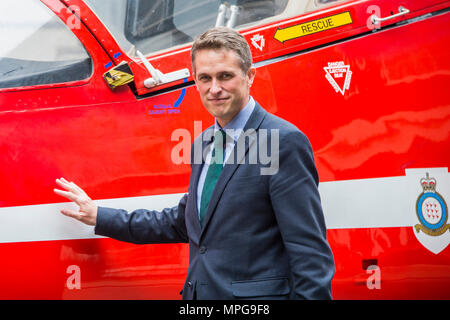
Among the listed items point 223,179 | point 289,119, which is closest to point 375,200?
point 289,119

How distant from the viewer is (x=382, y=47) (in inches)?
80.9

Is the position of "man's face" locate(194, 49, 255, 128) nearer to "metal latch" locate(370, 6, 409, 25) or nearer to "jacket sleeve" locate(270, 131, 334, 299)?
"jacket sleeve" locate(270, 131, 334, 299)

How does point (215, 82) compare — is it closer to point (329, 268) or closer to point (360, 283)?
point (329, 268)

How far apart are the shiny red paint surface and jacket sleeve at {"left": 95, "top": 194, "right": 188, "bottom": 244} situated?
18 cm

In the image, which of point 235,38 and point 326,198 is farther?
point 326,198

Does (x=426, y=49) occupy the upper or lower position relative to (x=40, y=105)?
upper

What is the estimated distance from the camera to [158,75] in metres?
2.02

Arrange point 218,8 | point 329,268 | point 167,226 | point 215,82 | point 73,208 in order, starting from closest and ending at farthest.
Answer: point 329,268 → point 215,82 → point 167,226 → point 73,208 → point 218,8

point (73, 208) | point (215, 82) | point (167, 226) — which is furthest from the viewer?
point (73, 208)

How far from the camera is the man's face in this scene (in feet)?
4.90

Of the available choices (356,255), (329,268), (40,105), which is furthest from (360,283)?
(40,105)

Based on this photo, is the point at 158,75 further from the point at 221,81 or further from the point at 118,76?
the point at 221,81

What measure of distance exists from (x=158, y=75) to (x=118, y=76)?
0.16 m

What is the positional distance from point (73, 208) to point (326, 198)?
102 cm
